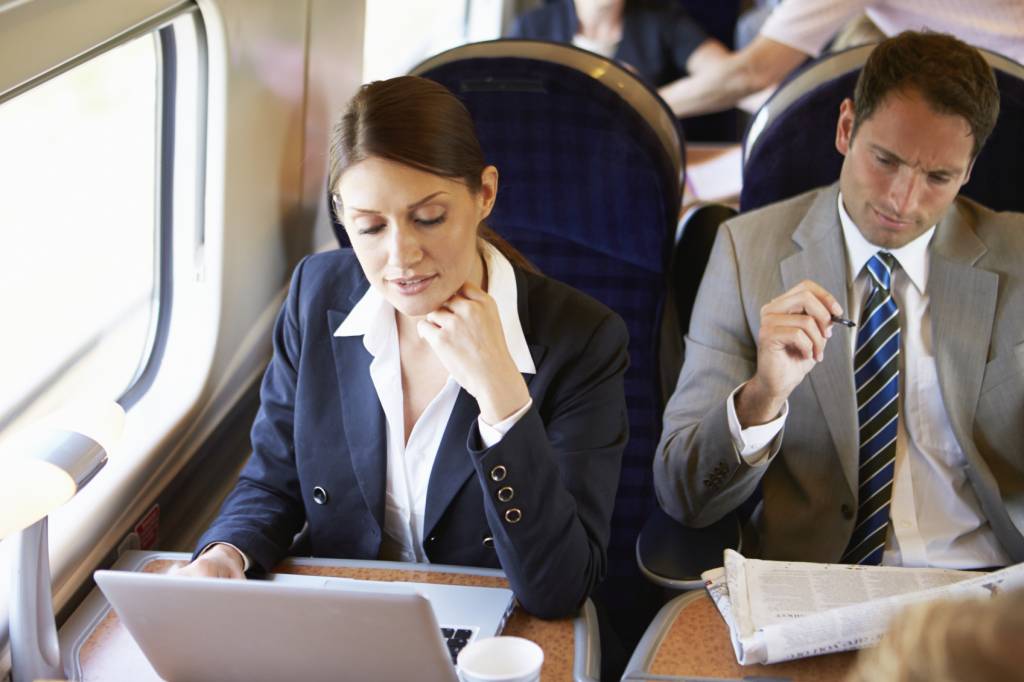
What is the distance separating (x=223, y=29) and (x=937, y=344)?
1.27m

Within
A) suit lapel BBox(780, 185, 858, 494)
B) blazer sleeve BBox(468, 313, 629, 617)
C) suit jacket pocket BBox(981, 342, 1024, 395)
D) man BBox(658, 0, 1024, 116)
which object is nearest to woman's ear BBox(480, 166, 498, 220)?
blazer sleeve BBox(468, 313, 629, 617)

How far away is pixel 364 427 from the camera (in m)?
1.67

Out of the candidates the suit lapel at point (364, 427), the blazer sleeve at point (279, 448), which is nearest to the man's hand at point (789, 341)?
the suit lapel at point (364, 427)

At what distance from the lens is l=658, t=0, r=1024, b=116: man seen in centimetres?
288

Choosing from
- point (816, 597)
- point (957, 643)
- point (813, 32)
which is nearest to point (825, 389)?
point (816, 597)

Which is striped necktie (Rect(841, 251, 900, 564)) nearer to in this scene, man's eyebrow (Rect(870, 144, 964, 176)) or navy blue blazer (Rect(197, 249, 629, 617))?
man's eyebrow (Rect(870, 144, 964, 176))

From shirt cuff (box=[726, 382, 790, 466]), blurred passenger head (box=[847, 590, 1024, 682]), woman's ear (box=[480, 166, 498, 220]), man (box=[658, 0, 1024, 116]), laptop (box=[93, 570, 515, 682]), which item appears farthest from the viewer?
man (box=[658, 0, 1024, 116])

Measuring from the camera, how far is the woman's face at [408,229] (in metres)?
1.51

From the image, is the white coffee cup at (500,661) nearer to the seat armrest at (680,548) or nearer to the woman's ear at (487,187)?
the seat armrest at (680,548)

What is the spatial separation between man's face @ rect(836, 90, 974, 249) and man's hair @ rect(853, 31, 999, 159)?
0.04 ft

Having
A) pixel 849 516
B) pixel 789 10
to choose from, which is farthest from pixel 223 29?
pixel 789 10

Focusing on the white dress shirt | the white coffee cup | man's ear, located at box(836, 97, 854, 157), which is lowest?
Result: the white dress shirt

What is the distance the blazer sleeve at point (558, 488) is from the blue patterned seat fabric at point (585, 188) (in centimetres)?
52

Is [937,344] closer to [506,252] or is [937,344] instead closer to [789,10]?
[506,252]
